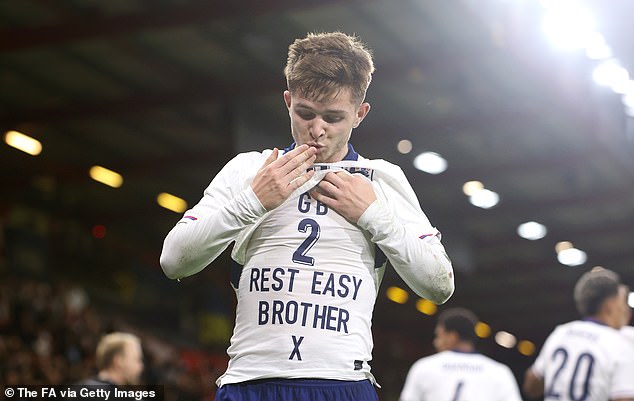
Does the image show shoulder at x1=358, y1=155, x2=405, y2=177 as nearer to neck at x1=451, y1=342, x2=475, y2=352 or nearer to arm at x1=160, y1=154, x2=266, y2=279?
arm at x1=160, y1=154, x2=266, y2=279

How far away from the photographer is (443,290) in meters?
3.36

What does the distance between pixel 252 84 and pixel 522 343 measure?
84.1 feet

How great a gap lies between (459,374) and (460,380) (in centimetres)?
7

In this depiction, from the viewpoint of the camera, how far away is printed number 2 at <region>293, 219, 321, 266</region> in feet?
10.7

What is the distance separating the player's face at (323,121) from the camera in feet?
10.8

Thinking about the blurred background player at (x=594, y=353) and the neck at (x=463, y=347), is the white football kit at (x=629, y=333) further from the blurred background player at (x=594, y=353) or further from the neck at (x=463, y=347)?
the neck at (x=463, y=347)

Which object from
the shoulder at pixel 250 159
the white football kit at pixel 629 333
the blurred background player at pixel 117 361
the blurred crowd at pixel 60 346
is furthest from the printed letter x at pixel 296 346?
the blurred crowd at pixel 60 346

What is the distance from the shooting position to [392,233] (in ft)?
10.6

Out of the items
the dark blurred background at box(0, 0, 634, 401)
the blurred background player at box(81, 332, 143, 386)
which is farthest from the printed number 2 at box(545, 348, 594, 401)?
the dark blurred background at box(0, 0, 634, 401)

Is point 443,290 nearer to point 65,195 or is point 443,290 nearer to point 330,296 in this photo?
point 330,296

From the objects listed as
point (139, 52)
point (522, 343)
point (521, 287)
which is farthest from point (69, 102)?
point (522, 343)

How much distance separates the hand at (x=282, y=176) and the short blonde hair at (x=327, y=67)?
21 cm

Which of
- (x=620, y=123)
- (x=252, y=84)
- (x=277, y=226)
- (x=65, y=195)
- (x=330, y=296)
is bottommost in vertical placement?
(x=330, y=296)

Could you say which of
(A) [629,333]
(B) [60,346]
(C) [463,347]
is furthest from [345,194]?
(B) [60,346]
